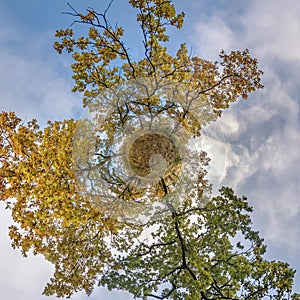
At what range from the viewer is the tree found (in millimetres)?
6047

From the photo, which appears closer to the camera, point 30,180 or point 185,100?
point 185,100

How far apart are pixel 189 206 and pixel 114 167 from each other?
125 inches

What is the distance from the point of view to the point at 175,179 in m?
6.25

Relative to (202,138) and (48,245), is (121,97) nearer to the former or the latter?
(202,138)

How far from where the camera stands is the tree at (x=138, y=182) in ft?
19.8

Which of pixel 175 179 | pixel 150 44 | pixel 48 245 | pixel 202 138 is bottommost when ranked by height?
pixel 48 245

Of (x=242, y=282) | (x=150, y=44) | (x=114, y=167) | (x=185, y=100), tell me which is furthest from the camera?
(x=150, y=44)

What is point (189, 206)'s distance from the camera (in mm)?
8461

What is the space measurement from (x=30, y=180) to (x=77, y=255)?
2.92 metres

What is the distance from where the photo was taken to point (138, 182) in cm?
614

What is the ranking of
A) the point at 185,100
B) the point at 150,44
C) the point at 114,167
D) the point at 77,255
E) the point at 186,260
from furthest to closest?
the point at 77,255 < the point at 150,44 < the point at 186,260 < the point at 185,100 < the point at 114,167

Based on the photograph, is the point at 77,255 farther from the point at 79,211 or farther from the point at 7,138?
the point at 7,138

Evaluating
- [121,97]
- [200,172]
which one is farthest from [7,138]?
[200,172]

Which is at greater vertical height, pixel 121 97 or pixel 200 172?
pixel 121 97
